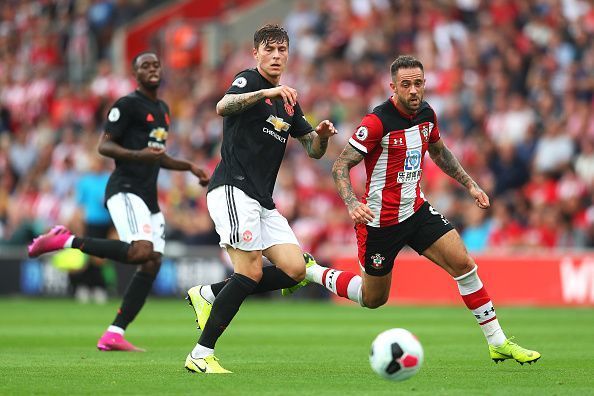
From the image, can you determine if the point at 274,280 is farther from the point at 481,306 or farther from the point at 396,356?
the point at 396,356

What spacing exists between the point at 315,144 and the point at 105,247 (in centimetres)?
299

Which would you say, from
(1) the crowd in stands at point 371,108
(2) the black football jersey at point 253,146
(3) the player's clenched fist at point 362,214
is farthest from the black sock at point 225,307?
(1) the crowd in stands at point 371,108

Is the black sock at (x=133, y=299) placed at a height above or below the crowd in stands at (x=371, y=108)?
below

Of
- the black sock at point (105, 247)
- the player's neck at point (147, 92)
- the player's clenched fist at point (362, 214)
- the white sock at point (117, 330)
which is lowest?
the white sock at point (117, 330)

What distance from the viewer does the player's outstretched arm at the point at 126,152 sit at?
37.6 feet

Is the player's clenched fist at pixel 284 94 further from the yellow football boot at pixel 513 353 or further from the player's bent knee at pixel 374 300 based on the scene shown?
the yellow football boot at pixel 513 353

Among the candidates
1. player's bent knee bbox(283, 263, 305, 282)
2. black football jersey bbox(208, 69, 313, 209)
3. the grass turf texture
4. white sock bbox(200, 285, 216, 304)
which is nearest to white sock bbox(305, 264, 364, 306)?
the grass turf texture

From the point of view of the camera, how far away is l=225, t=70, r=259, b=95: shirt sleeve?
9047 mm

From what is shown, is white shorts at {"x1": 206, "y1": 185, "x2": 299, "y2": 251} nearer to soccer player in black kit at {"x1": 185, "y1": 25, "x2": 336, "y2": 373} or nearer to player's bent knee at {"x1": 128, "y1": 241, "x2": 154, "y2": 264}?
soccer player in black kit at {"x1": 185, "y1": 25, "x2": 336, "y2": 373}

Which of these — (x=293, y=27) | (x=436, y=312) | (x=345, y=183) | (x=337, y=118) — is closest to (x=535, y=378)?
(x=345, y=183)

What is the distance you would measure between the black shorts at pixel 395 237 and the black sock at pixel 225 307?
4.33ft

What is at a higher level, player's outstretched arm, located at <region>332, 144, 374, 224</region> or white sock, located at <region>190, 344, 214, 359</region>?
player's outstretched arm, located at <region>332, 144, 374, 224</region>

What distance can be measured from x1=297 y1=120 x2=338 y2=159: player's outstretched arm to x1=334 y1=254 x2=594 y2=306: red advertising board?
9.75m

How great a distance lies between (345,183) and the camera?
31.2ft
